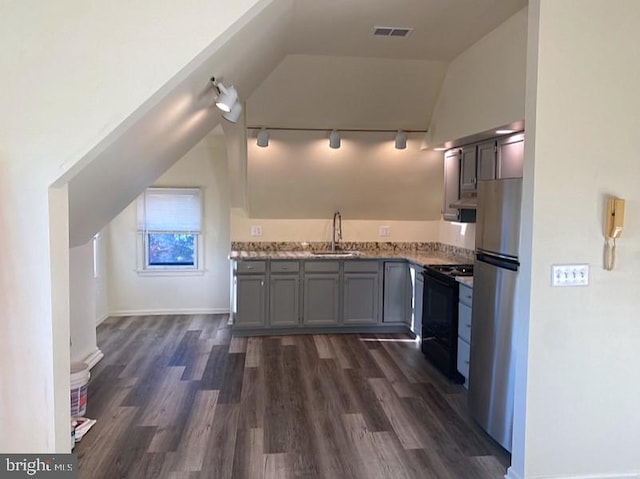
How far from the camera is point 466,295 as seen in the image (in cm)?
375

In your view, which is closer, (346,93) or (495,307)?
(495,307)

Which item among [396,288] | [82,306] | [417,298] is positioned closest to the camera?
[82,306]

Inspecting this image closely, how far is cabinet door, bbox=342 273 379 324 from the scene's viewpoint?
5406mm

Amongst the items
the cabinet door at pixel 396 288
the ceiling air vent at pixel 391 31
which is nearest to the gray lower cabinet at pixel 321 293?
the cabinet door at pixel 396 288

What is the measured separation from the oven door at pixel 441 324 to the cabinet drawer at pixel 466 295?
0.26 ft

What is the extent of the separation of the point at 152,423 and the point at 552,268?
2.69 metres

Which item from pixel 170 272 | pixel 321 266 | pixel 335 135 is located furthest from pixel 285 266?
pixel 170 272

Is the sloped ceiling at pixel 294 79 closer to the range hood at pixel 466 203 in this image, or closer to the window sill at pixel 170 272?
the range hood at pixel 466 203

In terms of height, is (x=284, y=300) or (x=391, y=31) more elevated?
(x=391, y=31)

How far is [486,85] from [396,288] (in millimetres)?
2525

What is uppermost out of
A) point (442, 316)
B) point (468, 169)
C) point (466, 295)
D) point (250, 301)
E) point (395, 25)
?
point (395, 25)

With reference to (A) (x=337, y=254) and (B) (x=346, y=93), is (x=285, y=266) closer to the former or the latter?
(A) (x=337, y=254)

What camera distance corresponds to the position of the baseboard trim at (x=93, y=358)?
13.7 ft

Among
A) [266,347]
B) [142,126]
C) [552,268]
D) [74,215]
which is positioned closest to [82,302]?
[74,215]
